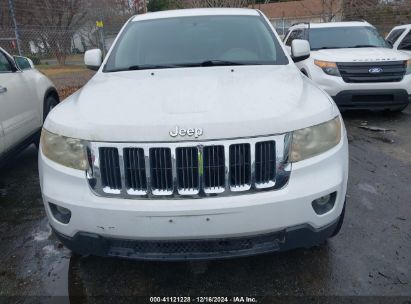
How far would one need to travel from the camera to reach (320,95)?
2658mm

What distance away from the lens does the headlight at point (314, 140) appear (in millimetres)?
2209

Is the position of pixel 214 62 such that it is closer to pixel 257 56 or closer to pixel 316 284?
pixel 257 56

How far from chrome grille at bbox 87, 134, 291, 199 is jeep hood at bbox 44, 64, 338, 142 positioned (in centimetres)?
6

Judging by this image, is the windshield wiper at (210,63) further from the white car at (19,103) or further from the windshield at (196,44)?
the white car at (19,103)

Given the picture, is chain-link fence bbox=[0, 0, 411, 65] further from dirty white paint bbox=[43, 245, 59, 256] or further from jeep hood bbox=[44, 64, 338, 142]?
jeep hood bbox=[44, 64, 338, 142]

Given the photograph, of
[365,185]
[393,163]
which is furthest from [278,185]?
[393,163]

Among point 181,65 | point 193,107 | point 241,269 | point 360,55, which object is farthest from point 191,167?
point 360,55

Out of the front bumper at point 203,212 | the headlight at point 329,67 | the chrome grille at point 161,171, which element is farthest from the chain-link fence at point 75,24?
the chrome grille at point 161,171

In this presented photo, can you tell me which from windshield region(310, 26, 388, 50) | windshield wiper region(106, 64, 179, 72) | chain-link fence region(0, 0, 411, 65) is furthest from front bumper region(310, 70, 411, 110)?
chain-link fence region(0, 0, 411, 65)

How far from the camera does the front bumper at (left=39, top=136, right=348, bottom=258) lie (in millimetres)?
2092

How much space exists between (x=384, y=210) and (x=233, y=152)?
2.04 m

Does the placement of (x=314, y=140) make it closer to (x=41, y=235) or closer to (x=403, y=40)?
(x=41, y=235)

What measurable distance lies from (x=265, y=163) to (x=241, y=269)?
0.92 metres

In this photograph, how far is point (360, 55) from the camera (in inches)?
262
